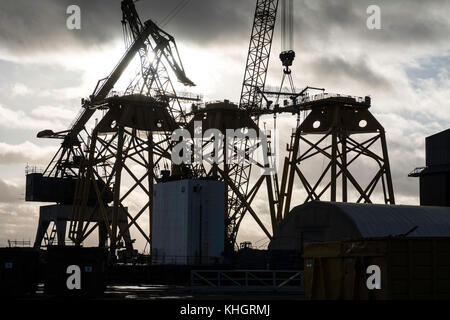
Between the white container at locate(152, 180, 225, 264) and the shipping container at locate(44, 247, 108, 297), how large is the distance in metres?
29.7

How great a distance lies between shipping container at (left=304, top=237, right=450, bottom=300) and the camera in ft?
105

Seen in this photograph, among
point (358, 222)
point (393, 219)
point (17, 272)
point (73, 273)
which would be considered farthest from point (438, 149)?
point (73, 273)

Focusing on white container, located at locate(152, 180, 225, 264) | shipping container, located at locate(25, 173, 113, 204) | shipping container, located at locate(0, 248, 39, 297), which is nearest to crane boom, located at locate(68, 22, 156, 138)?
shipping container, located at locate(25, 173, 113, 204)

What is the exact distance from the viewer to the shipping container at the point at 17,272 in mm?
48125

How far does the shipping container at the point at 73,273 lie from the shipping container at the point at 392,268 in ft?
54.2

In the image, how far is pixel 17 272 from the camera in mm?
48531

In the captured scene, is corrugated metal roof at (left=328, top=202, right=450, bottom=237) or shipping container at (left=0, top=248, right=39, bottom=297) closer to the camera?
shipping container at (left=0, top=248, right=39, bottom=297)

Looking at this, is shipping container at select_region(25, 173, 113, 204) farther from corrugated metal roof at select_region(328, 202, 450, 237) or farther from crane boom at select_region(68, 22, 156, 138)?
corrugated metal roof at select_region(328, 202, 450, 237)

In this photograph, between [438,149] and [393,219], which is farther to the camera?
[438,149]

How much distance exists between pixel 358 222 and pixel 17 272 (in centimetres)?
2861

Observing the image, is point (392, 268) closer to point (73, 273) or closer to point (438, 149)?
point (73, 273)

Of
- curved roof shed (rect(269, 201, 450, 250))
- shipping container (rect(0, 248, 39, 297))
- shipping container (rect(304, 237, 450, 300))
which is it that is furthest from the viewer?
curved roof shed (rect(269, 201, 450, 250))

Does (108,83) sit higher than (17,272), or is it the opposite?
(108,83)

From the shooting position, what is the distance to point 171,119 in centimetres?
10012
